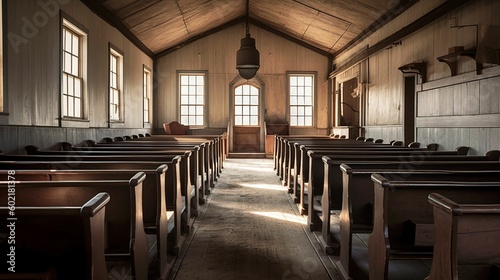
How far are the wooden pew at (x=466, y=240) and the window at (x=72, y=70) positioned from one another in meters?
5.59

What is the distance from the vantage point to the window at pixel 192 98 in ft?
42.6

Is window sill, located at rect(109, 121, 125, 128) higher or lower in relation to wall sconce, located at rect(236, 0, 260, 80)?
lower

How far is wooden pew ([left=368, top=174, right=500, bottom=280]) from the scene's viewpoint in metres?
2.01

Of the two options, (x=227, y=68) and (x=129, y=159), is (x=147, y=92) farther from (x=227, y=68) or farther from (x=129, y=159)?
(x=129, y=159)

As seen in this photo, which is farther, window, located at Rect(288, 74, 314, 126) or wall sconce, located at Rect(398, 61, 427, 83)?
window, located at Rect(288, 74, 314, 126)

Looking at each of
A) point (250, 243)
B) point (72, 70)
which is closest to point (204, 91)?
point (72, 70)

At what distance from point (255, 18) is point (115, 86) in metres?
5.63

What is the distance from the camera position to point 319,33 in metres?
11.4

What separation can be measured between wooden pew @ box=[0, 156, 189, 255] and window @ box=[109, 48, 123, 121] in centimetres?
525

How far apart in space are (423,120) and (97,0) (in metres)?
5.81

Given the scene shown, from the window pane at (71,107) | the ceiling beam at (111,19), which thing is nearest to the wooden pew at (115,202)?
the window pane at (71,107)

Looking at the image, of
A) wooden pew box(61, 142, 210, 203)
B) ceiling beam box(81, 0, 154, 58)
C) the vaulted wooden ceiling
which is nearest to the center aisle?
wooden pew box(61, 142, 210, 203)

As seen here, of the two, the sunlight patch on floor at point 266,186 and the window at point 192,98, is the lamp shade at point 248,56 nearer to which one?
the sunlight patch on floor at point 266,186

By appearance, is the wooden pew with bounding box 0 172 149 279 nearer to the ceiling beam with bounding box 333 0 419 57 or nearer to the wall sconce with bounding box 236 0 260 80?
the ceiling beam with bounding box 333 0 419 57
